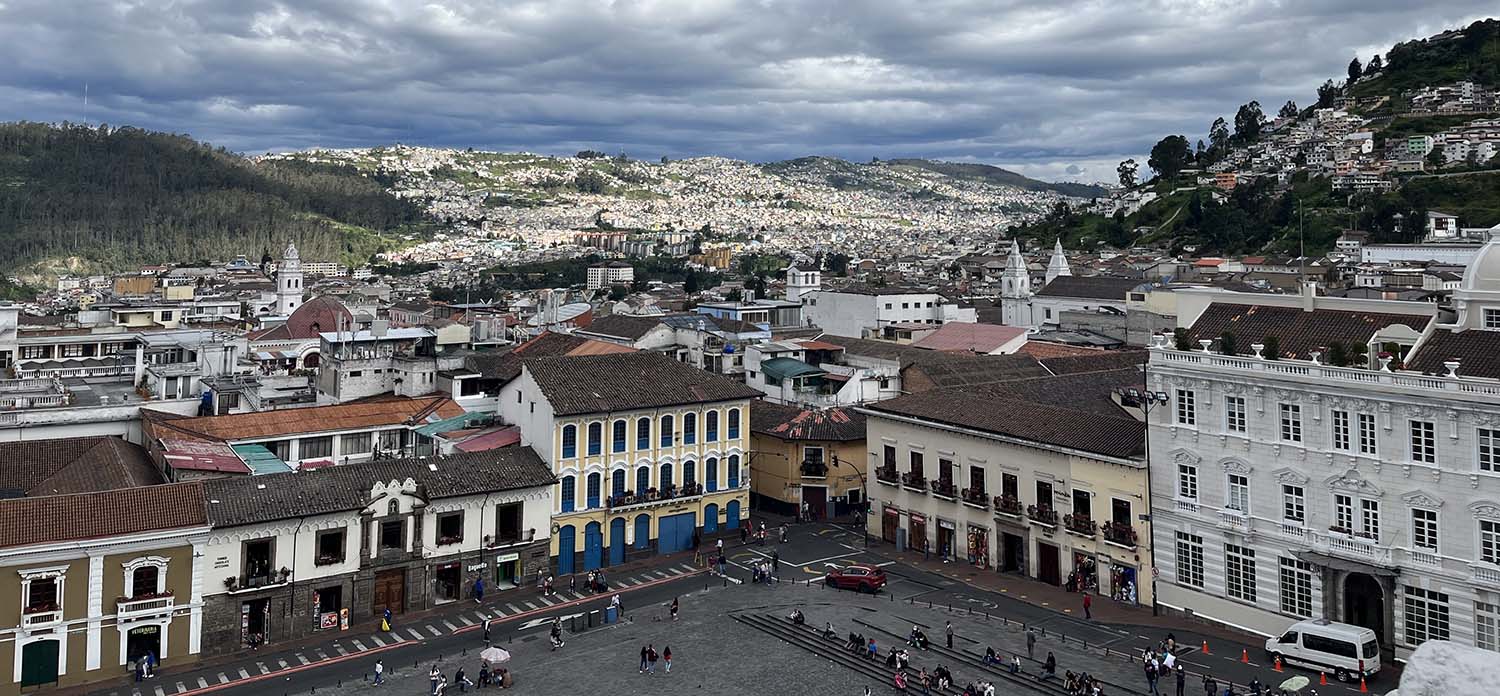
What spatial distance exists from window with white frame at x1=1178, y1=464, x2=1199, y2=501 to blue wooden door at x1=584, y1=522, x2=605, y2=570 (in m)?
23.2

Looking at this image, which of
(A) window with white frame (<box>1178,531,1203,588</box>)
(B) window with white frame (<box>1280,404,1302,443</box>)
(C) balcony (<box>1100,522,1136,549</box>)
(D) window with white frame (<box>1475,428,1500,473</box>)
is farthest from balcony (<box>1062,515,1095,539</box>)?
(D) window with white frame (<box>1475,428,1500,473</box>)

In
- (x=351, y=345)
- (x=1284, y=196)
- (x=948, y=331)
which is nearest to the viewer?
(x=351, y=345)

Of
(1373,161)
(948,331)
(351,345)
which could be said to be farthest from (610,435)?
(1373,161)

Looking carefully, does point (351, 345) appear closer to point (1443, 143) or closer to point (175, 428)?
point (175, 428)

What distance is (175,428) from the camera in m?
45.1

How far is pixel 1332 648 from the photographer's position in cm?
3133

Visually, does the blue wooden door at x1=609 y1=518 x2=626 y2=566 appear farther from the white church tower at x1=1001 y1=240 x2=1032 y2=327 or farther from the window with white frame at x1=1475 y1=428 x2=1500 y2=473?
the white church tower at x1=1001 y1=240 x2=1032 y2=327

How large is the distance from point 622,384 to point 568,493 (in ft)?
18.4

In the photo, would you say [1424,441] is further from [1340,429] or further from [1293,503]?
[1293,503]

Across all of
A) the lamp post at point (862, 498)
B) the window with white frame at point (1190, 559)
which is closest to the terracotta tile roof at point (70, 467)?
the lamp post at point (862, 498)

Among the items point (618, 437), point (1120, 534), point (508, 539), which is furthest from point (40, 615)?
point (1120, 534)

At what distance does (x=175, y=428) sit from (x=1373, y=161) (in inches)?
6304

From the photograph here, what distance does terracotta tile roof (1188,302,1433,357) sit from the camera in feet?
116

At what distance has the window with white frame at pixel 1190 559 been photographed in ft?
121
